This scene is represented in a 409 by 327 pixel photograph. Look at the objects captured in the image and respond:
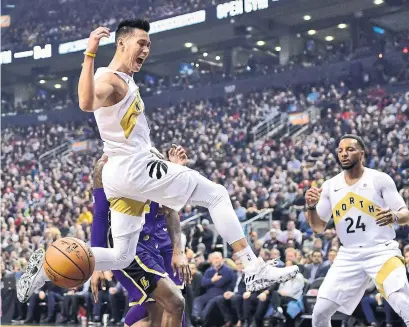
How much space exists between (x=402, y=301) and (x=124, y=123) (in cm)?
246

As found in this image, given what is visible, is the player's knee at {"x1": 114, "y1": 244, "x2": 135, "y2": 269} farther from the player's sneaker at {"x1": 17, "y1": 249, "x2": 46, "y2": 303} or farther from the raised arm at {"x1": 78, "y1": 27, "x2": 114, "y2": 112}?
the raised arm at {"x1": 78, "y1": 27, "x2": 114, "y2": 112}

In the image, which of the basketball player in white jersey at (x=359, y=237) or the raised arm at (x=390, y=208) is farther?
the basketball player in white jersey at (x=359, y=237)

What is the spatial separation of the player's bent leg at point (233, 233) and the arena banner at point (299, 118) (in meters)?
14.4

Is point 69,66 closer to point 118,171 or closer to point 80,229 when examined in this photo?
point 80,229

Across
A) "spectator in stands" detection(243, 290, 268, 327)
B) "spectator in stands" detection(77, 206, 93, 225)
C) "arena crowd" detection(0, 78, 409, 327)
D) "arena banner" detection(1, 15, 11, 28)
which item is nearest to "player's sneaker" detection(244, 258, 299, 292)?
"arena crowd" detection(0, 78, 409, 327)

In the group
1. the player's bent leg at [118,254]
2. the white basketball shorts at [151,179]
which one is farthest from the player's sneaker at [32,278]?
the white basketball shorts at [151,179]

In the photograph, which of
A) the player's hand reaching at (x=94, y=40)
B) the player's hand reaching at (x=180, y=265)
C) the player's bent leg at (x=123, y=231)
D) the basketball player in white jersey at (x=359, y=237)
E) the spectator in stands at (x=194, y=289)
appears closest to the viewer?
the player's hand reaching at (x=94, y=40)

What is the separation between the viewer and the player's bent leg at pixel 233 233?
4199 mm

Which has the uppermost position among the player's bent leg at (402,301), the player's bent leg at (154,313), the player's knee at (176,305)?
the player's knee at (176,305)

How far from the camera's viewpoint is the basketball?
408 cm

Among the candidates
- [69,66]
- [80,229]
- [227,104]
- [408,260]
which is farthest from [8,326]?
[69,66]

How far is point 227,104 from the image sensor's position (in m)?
21.1

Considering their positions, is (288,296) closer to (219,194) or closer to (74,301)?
(74,301)

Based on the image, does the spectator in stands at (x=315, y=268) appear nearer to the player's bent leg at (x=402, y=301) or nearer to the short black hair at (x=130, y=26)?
the player's bent leg at (x=402, y=301)
